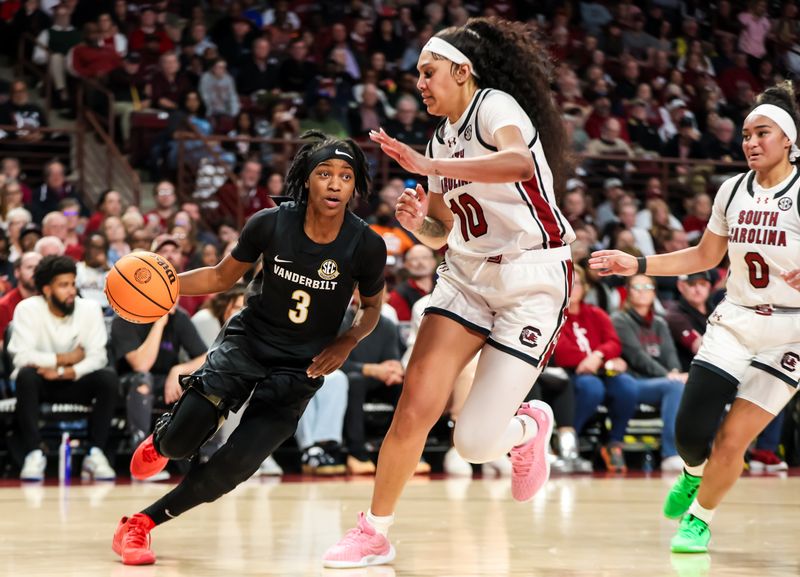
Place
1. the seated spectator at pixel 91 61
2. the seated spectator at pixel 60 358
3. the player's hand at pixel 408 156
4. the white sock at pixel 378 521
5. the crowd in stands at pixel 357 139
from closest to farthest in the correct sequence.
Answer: the player's hand at pixel 408 156 → the white sock at pixel 378 521 → the seated spectator at pixel 60 358 → the crowd in stands at pixel 357 139 → the seated spectator at pixel 91 61

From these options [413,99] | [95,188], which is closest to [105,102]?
[95,188]

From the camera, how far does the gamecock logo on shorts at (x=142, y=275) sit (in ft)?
15.1

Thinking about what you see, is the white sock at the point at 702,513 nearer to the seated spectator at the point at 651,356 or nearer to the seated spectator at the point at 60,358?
the seated spectator at the point at 651,356

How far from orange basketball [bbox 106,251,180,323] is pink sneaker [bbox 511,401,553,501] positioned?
150cm

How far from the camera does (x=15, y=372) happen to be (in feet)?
26.8

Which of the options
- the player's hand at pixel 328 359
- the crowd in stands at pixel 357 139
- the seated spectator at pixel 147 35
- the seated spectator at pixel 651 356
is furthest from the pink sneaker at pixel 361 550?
the seated spectator at pixel 147 35

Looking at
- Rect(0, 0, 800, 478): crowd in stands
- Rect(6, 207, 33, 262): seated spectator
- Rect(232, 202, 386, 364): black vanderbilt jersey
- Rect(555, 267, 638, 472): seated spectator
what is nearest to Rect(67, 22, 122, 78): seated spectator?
Rect(0, 0, 800, 478): crowd in stands

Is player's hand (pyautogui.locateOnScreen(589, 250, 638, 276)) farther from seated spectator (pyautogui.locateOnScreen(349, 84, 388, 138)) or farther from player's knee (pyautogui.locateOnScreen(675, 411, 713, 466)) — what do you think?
seated spectator (pyautogui.locateOnScreen(349, 84, 388, 138))

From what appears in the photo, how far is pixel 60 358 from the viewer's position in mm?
8195

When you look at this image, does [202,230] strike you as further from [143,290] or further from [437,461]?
[143,290]

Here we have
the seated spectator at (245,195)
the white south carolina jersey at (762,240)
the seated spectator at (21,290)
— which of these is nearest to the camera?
the white south carolina jersey at (762,240)

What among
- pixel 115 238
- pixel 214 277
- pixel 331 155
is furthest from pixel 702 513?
pixel 115 238

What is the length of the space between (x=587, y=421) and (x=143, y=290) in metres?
5.64

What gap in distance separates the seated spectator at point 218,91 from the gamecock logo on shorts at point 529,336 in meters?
8.99
